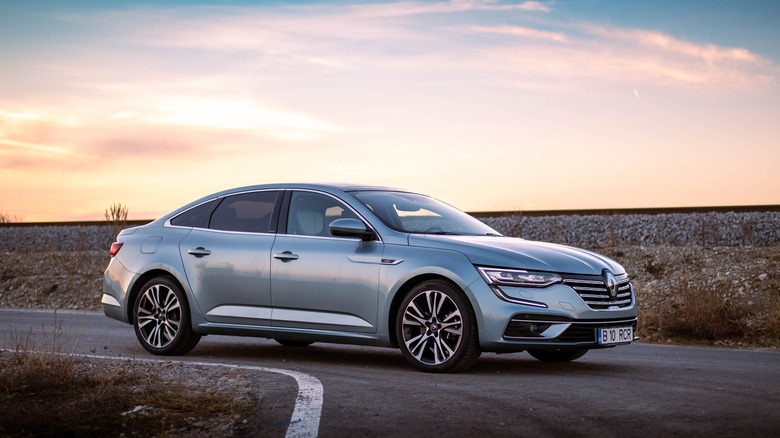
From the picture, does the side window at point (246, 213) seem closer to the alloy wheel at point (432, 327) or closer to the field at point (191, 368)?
the field at point (191, 368)

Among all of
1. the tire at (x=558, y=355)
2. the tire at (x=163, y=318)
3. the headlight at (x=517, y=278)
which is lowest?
the tire at (x=558, y=355)

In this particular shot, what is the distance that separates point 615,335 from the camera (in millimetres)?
8125

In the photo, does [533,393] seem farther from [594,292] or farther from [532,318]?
[594,292]

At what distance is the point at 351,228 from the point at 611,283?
2.50 meters

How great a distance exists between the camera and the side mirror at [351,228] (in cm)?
834

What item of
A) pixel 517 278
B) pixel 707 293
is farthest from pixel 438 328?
pixel 707 293

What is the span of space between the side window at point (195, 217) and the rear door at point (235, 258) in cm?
11

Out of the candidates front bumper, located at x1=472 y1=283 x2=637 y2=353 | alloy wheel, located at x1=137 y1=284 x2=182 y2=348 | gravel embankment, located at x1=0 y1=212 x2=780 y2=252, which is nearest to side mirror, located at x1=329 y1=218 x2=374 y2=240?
front bumper, located at x1=472 y1=283 x2=637 y2=353

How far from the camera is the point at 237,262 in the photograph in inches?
367

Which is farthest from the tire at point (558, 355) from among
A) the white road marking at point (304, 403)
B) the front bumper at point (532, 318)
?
the white road marking at point (304, 403)

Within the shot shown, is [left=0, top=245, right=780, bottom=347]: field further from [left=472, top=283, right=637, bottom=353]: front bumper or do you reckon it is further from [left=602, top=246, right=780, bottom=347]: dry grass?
[left=472, top=283, right=637, bottom=353]: front bumper

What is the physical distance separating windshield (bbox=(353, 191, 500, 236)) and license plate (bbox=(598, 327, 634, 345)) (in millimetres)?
1702

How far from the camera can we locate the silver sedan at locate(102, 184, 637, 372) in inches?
305

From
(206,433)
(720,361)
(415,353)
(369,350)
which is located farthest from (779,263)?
(206,433)
